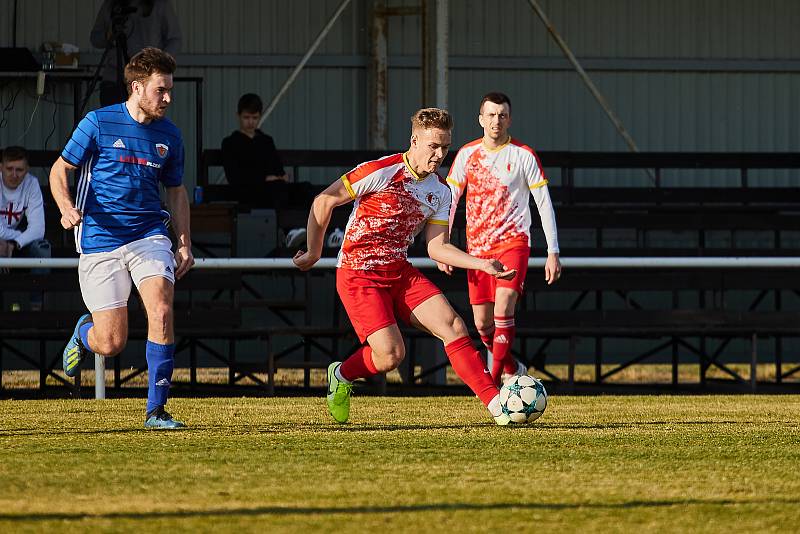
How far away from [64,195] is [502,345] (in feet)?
10.1

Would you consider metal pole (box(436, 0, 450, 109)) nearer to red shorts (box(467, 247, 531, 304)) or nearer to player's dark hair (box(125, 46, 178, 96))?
red shorts (box(467, 247, 531, 304))

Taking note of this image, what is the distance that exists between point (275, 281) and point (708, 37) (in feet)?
21.9

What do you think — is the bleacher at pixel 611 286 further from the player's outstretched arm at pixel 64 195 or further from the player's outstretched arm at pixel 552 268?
the player's outstretched arm at pixel 64 195

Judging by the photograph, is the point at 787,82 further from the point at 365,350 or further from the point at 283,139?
the point at 365,350

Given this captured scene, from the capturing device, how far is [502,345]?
27.8 feet

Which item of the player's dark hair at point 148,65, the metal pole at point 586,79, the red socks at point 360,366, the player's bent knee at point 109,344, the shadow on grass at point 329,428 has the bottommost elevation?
A: the shadow on grass at point 329,428

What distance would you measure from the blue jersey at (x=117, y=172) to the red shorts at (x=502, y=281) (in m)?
2.43

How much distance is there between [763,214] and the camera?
46.8ft

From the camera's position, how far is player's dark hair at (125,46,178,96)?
6449mm

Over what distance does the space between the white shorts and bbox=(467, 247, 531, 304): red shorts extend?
7.90 feet

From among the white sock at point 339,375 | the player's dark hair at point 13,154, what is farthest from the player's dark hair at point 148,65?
the player's dark hair at point 13,154

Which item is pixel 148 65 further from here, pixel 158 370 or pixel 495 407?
pixel 495 407

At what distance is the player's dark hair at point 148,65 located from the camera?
6449mm

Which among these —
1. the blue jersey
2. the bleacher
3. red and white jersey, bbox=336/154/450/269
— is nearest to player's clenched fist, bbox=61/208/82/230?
the blue jersey
